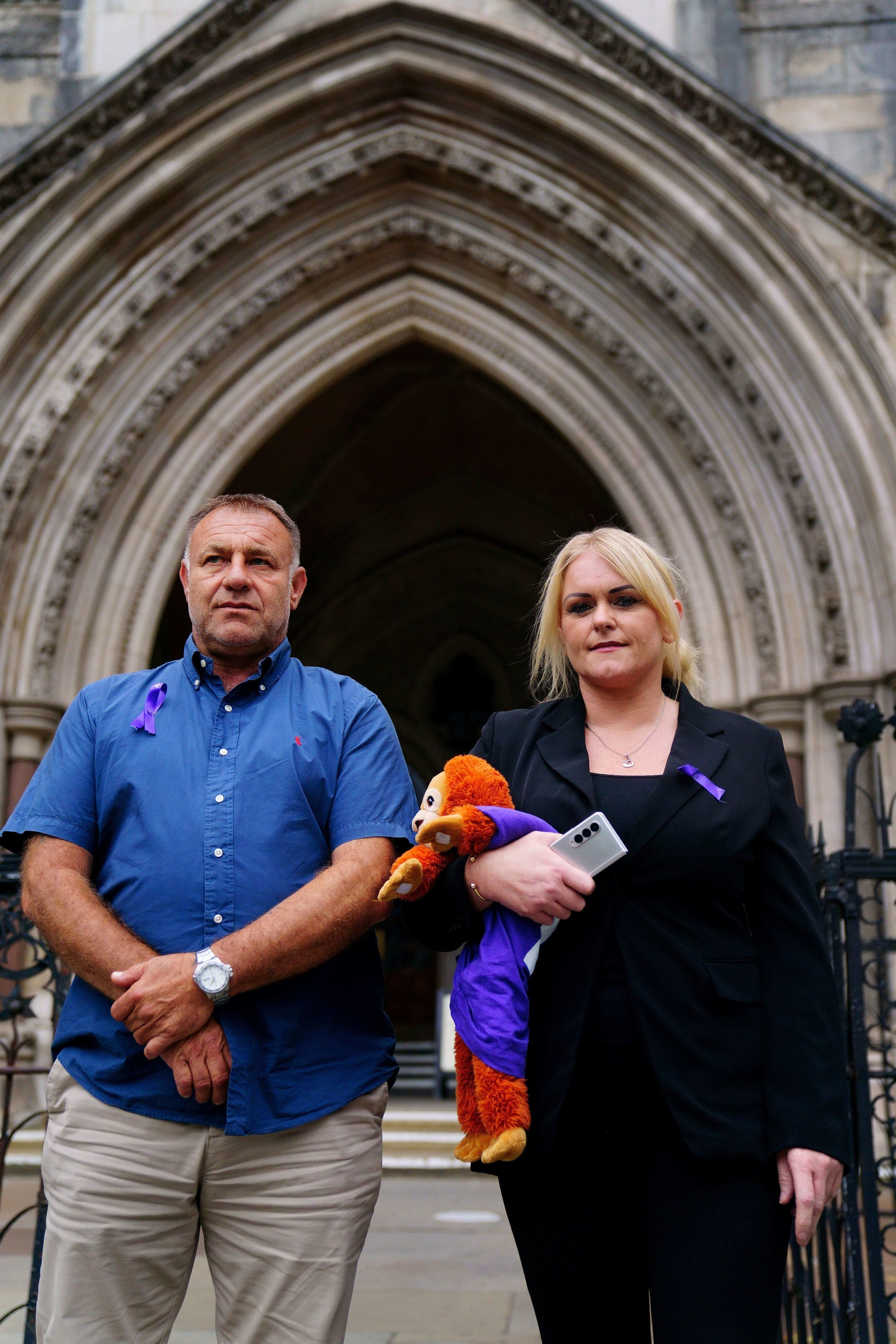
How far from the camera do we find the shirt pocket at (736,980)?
1.71 metres

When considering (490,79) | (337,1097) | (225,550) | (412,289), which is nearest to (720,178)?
(490,79)

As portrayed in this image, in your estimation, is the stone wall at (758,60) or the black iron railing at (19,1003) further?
the stone wall at (758,60)

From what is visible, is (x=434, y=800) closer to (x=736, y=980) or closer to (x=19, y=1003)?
(x=736, y=980)

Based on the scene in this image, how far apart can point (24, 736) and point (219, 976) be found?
19.6 feet

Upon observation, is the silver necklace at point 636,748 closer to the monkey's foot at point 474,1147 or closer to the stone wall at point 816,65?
the monkey's foot at point 474,1147

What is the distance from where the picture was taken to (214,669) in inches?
82.6

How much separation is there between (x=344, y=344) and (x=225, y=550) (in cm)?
639

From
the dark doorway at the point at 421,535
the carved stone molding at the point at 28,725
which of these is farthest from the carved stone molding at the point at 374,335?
the dark doorway at the point at 421,535

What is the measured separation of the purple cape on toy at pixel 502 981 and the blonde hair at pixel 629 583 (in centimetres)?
37

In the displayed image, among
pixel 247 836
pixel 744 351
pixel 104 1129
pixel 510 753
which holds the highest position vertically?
Answer: pixel 744 351

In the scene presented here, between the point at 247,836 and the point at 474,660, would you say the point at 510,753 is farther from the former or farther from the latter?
the point at 474,660

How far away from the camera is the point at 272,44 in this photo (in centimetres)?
723

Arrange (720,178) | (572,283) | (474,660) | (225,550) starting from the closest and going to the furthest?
(225,550) < (720,178) < (572,283) < (474,660)

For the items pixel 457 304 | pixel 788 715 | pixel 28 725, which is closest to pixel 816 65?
pixel 457 304
